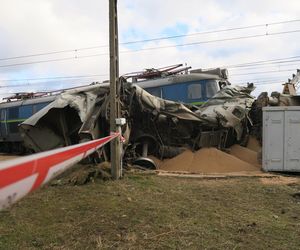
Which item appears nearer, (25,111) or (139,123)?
(139,123)

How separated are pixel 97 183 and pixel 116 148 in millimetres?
996

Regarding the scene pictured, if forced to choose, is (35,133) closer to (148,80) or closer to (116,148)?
(116,148)

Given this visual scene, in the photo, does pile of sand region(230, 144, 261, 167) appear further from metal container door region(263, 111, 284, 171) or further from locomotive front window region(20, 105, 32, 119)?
locomotive front window region(20, 105, 32, 119)

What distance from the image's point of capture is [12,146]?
90.2ft

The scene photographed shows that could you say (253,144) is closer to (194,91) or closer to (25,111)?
(194,91)

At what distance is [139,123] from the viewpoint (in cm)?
1344

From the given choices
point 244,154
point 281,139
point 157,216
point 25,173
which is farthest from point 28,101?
point 25,173

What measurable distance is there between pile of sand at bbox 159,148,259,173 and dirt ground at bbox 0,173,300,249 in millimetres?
2244

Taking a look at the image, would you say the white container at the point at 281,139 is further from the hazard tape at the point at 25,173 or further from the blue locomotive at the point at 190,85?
the hazard tape at the point at 25,173

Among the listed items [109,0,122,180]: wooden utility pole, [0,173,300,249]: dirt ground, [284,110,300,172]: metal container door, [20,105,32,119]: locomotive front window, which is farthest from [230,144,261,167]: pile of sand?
[20,105,32,119]: locomotive front window

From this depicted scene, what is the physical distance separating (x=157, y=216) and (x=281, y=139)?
19.9 ft

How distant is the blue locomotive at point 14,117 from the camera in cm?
2615

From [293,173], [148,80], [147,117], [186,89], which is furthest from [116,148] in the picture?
[148,80]

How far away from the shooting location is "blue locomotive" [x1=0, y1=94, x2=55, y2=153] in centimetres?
2615
